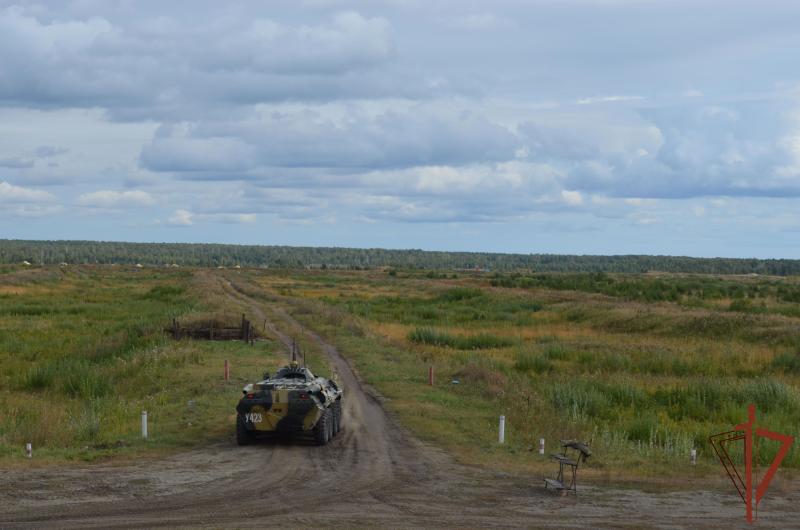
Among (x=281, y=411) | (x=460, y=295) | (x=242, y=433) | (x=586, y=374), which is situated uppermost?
(x=460, y=295)

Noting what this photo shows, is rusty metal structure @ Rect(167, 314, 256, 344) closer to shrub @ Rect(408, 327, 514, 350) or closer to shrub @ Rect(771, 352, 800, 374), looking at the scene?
shrub @ Rect(408, 327, 514, 350)

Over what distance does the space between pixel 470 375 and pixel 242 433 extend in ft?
40.9

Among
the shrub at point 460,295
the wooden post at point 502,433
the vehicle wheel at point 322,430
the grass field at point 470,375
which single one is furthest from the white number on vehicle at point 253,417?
the shrub at point 460,295

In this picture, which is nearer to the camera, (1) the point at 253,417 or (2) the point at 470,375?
(1) the point at 253,417

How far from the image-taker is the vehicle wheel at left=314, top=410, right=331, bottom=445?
20.0 metres

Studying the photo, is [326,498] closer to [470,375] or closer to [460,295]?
[470,375]

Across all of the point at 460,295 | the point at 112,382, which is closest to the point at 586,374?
the point at 112,382

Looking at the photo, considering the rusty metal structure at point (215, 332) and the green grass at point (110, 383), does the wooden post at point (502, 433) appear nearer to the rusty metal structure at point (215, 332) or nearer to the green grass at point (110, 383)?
the green grass at point (110, 383)

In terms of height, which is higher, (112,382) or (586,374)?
(586,374)

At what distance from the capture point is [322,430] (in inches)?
791

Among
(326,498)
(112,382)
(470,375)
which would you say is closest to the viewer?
(326,498)

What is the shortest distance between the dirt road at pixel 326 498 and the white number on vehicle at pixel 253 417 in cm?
65

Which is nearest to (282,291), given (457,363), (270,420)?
(457,363)

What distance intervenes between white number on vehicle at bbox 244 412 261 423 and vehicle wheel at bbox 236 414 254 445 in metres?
0.13
